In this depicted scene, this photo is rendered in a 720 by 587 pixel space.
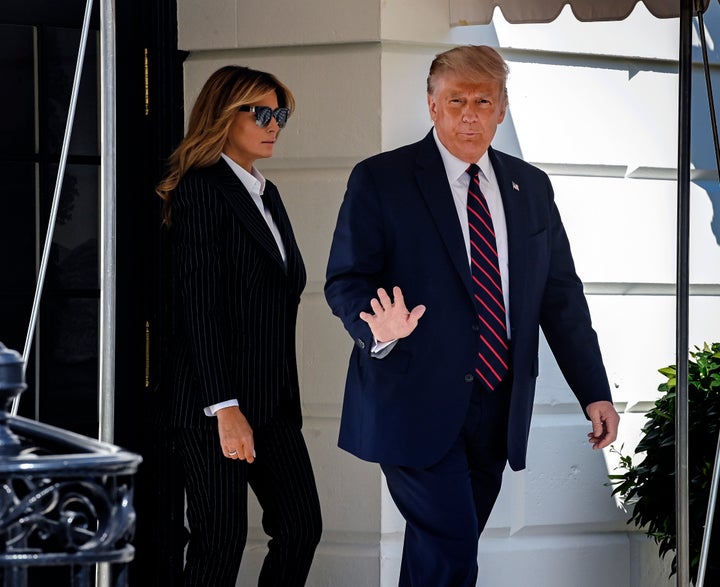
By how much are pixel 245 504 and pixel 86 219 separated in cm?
151

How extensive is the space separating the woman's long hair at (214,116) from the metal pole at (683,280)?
116 centimetres

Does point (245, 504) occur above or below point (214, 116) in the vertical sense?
below

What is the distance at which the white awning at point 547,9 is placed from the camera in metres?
4.25

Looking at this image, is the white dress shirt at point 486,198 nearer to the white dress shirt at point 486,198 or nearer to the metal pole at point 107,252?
the white dress shirt at point 486,198

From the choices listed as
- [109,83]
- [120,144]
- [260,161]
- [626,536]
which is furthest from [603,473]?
[109,83]

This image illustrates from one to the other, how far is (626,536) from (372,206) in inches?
81.4

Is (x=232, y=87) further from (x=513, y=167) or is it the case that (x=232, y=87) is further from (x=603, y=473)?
(x=603, y=473)

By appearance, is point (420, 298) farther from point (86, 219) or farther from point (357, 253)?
point (86, 219)

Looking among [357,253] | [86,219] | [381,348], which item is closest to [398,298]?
[381,348]

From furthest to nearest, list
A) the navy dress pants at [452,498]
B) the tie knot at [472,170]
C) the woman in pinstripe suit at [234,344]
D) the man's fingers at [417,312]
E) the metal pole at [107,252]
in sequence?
1. the tie knot at [472,170]
2. the woman in pinstripe suit at [234,344]
3. the navy dress pants at [452,498]
4. the man's fingers at [417,312]
5. the metal pole at [107,252]

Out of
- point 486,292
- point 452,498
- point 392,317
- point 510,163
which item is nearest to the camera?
point 392,317

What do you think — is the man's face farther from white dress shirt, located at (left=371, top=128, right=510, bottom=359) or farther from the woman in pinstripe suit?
the woman in pinstripe suit

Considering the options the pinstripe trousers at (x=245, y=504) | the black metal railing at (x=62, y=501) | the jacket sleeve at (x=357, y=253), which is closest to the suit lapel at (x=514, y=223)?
the jacket sleeve at (x=357, y=253)

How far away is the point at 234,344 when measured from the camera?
4.04 metres
